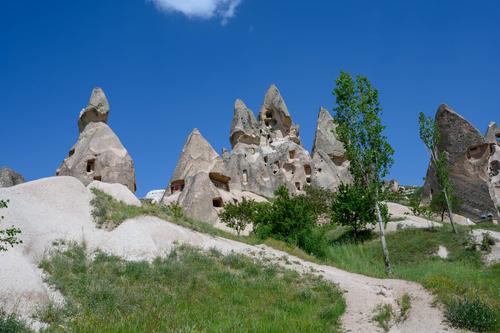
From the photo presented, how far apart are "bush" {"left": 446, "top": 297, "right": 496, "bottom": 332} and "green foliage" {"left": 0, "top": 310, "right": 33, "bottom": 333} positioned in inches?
275

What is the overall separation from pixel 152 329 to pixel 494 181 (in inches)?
1379

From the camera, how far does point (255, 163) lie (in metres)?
52.3

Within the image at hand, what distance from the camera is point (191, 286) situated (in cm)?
1044

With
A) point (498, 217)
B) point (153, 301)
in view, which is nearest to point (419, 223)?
point (498, 217)

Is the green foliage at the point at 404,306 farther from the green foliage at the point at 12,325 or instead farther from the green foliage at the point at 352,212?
the green foliage at the point at 352,212

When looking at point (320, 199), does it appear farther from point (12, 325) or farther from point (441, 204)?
point (12, 325)

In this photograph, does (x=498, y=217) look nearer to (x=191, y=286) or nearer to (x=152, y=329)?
(x=191, y=286)

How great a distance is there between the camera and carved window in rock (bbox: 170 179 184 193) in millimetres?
33094

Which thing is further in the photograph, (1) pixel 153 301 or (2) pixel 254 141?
(2) pixel 254 141

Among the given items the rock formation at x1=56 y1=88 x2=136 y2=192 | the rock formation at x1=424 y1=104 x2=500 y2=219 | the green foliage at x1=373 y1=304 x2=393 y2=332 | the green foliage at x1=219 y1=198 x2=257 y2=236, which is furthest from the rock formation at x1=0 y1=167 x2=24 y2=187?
the rock formation at x1=424 y1=104 x2=500 y2=219

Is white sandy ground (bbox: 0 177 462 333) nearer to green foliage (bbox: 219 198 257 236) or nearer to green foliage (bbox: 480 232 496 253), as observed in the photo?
green foliage (bbox: 219 198 257 236)

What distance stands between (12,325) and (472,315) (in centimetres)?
736

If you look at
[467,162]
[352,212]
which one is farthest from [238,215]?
[467,162]

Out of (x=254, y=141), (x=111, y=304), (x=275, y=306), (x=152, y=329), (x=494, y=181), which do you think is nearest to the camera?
(x=152, y=329)
